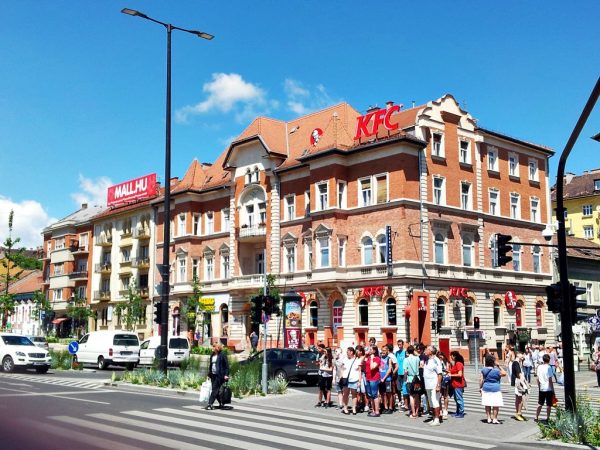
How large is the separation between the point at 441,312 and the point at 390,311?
3546mm

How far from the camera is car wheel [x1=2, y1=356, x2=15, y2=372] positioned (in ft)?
98.4

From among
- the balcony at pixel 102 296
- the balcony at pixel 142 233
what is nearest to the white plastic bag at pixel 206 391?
the balcony at pixel 142 233

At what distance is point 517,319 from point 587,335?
6228 mm

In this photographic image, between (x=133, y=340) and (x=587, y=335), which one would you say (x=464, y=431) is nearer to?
(x=133, y=340)

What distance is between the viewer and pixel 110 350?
35.6 metres

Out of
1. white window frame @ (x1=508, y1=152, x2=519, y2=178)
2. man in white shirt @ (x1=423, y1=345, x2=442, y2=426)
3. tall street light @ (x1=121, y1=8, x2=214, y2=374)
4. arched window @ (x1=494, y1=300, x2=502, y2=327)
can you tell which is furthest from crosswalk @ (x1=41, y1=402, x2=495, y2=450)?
white window frame @ (x1=508, y1=152, x2=519, y2=178)

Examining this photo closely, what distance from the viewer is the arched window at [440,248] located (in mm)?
43094

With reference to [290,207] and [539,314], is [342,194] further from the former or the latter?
[539,314]

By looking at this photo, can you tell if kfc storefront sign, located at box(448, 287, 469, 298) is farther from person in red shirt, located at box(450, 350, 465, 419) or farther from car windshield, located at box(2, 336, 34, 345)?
person in red shirt, located at box(450, 350, 465, 419)

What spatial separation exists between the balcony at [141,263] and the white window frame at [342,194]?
25.8 meters

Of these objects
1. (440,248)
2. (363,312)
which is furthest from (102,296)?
(440,248)

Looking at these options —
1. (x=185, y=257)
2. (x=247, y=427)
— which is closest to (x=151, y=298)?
(x=185, y=257)

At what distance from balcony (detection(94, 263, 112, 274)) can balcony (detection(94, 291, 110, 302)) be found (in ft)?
7.06

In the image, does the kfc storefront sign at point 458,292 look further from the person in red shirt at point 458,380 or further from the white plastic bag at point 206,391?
the white plastic bag at point 206,391
